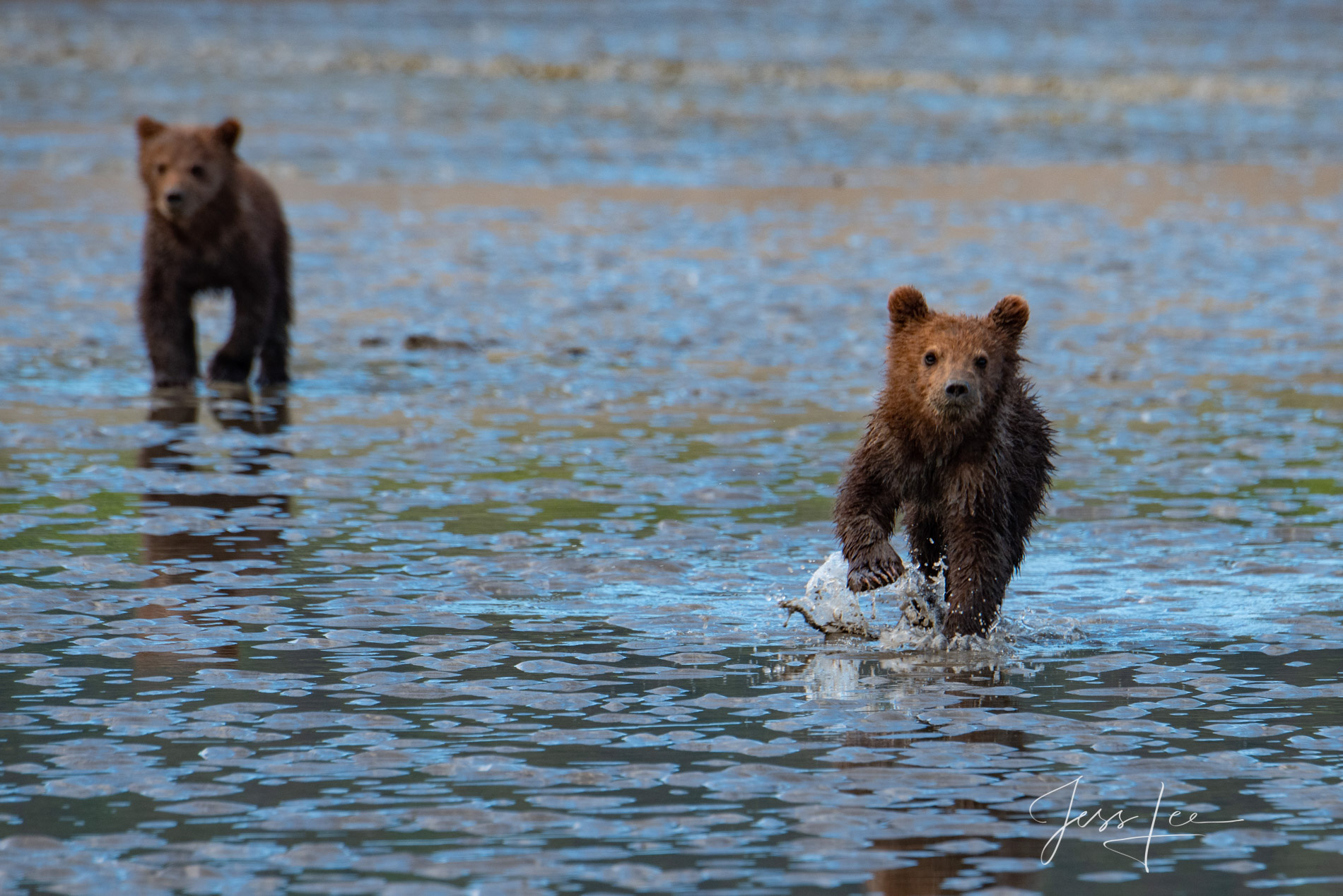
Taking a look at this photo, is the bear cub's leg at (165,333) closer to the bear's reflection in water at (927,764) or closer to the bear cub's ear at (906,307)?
the bear cub's ear at (906,307)

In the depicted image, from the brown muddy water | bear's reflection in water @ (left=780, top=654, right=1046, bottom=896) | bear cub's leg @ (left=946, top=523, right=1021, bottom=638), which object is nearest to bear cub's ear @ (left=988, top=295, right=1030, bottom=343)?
bear cub's leg @ (left=946, top=523, right=1021, bottom=638)

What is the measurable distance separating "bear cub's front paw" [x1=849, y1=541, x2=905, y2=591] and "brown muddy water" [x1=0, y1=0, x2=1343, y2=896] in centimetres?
25

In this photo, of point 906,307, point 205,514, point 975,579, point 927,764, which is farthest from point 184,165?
point 927,764

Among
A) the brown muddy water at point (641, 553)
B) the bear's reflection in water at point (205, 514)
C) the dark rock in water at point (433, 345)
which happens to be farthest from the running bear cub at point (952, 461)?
the dark rock in water at point (433, 345)

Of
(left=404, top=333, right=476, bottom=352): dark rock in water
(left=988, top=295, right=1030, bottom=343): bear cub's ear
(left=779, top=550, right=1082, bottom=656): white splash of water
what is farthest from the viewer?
(left=404, top=333, right=476, bottom=352): dark rock in water

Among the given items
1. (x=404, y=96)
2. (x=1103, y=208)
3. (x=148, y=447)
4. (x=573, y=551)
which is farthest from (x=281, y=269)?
(x=404, y=96)

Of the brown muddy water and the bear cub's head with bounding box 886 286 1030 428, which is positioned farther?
the bear cub's head with bounding box 886 286 1030 428

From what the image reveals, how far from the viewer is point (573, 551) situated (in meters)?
8.54

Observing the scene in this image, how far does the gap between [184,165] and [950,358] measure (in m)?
6.76
